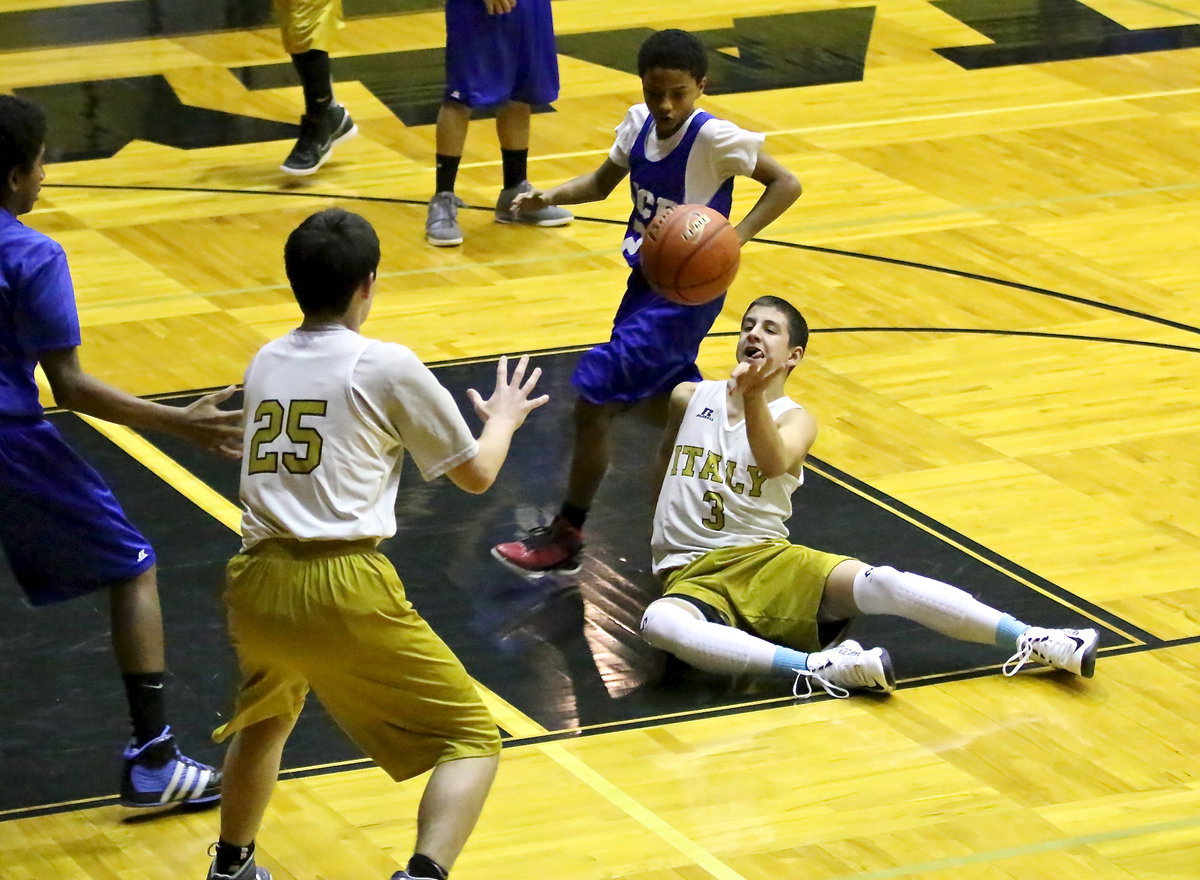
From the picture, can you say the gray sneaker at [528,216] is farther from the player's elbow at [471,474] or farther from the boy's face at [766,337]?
the player's elbow at [471,474]

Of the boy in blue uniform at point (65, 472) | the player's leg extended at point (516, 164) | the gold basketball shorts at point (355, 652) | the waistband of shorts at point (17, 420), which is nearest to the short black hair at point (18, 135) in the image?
the boy in blue uniform at point (65, 472)

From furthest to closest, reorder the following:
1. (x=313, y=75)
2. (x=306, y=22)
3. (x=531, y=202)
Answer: (x=313, y=75), (x=306, y=22), (x=531, y=202)

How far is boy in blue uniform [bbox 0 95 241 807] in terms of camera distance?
430cm

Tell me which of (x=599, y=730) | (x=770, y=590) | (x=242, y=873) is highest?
(x=770, y=590)

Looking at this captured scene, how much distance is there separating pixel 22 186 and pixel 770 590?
6.93 feet

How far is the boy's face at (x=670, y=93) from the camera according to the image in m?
5.82

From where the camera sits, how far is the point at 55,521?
4473mm

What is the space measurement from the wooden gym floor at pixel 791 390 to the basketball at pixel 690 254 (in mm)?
827

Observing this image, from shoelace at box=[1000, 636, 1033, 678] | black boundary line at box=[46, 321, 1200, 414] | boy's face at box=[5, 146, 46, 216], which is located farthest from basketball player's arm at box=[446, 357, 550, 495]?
black boundary line at box=[46, 321, 1200, 414]

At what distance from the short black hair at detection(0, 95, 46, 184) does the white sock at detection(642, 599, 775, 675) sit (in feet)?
6.26

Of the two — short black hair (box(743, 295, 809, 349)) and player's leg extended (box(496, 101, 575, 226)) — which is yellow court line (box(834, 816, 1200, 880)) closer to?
short black hair (box(743, 295, 809, 349))

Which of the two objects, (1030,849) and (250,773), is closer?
(250,773)

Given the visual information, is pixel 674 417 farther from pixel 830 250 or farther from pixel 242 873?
pixel 830 250

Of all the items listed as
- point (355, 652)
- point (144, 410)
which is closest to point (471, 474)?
point (355, 652)
